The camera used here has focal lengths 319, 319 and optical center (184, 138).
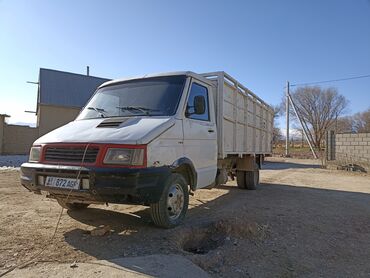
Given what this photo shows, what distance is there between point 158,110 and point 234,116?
3.00 m

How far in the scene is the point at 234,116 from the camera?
24.9 ft

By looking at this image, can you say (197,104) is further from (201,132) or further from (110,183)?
(110,183)

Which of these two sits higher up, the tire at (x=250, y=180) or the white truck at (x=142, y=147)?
the white truck at (x=142, y=147)

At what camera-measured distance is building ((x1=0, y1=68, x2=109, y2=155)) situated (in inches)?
956

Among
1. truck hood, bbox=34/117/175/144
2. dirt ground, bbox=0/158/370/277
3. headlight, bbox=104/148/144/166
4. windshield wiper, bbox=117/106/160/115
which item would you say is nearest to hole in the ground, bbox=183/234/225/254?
dirt ground, bbox=0/158/370/277

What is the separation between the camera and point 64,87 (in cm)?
2756

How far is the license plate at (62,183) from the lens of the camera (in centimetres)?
419

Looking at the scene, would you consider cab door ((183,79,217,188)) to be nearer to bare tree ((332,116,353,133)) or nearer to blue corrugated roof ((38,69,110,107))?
blue corrugated roof ((38,69,110,107))

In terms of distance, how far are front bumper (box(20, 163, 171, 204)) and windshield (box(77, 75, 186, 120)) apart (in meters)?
1.08

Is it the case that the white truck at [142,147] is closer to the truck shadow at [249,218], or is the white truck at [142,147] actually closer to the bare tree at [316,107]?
the truck shadow at [249,218]

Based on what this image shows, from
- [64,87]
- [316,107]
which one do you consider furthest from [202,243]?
[316,107]

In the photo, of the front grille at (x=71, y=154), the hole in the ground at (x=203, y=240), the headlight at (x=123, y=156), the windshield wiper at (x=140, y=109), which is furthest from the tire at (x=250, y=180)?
the front grille at (x=71, y=154)

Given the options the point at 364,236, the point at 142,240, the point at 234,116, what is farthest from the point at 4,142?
the point at 364,236

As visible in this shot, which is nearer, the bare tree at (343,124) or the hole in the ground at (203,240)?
the hole in the ground at (203,240)
